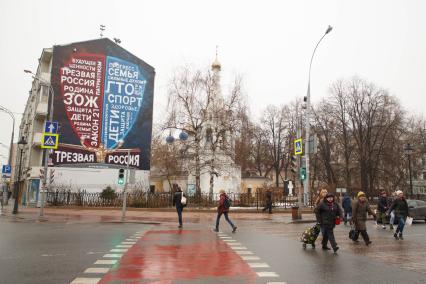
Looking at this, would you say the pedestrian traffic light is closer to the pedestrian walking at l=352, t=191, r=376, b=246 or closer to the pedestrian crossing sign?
the pedestrian walking at l=352, t=191, r=376, b=246

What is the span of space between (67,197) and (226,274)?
100 feet

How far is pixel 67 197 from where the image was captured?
35625mm

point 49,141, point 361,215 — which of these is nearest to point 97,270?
point 361,215

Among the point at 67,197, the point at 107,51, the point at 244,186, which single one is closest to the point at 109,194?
the point at 67,197

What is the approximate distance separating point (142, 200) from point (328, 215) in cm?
2394

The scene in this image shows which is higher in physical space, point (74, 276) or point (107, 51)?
point (107, 51)

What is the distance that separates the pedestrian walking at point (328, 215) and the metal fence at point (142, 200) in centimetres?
2099

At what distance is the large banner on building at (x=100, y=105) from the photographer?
140 feet

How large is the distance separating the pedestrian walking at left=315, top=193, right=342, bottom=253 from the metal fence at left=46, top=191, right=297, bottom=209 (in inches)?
826

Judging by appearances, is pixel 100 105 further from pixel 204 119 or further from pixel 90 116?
pixel 204 119

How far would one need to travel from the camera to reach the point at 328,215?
1173 cm

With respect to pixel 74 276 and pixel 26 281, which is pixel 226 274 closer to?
pixel 74 276

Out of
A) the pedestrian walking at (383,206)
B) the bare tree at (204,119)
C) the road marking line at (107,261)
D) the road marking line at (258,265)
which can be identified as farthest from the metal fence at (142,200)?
the road marking line at (107,261)

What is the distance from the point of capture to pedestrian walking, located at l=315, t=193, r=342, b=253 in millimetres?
11695
